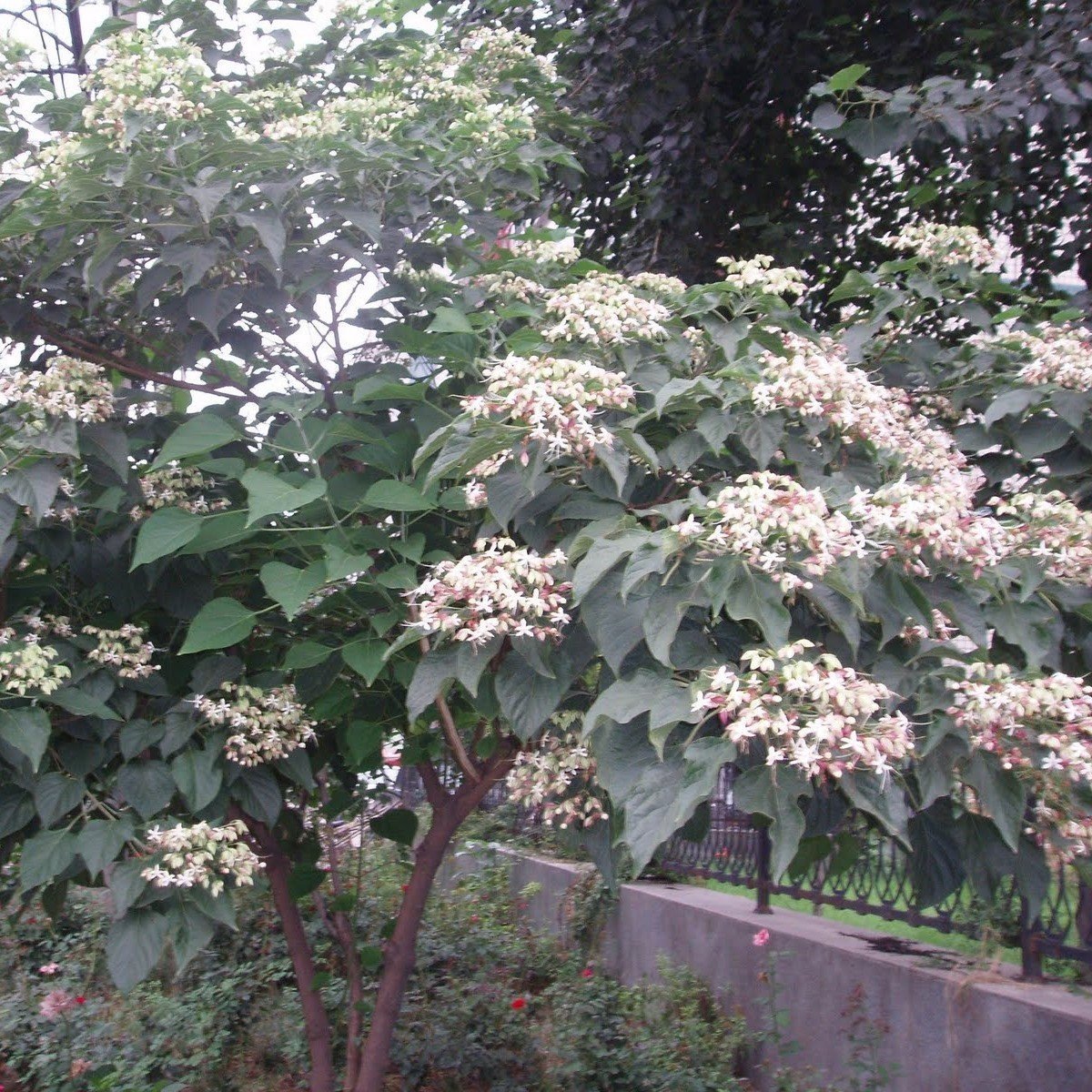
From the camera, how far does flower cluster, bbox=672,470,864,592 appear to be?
5.18 ft

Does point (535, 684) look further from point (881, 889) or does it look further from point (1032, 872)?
point (881, 889)

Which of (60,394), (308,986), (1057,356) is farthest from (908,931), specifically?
(60,394)

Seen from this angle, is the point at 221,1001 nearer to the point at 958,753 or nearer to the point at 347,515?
the point at 347,515

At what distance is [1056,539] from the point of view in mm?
1958

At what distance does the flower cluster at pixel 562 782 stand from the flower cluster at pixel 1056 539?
828mm

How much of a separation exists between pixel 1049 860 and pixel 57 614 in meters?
2.29

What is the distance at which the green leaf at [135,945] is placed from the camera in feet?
7.16

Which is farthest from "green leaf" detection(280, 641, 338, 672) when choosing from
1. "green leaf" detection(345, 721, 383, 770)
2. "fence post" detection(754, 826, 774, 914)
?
"fence post" detection(754, 826, 774, 914)

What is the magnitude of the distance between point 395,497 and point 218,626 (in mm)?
478

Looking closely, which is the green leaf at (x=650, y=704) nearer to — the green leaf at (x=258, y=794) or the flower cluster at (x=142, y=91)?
the green leaf at (x=258, y=794)

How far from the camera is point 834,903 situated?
4.84 metres

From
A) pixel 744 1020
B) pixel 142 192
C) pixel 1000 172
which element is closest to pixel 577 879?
pixel 744 1020

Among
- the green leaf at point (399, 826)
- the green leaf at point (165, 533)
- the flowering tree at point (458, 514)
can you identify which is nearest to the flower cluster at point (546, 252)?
the flowering tree at point (458, 514)

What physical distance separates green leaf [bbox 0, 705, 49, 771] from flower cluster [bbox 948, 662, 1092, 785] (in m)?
1.64
